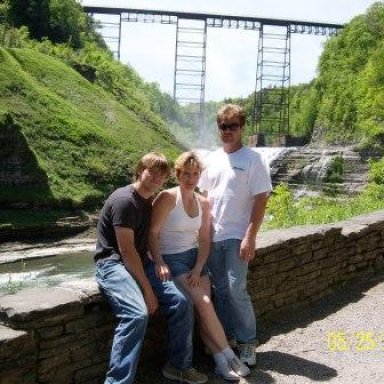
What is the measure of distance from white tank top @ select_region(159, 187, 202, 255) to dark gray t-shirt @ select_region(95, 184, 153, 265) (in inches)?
8.2

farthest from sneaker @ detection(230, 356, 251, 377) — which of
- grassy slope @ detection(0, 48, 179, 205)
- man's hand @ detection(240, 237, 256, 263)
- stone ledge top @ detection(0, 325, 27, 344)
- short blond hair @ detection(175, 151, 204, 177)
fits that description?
grassy slope @ detection(0, 48, 179, 205)

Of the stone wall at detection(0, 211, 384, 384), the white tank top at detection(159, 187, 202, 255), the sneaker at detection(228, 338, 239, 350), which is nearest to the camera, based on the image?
the stone wall at detection(0, 211, 384, 384)

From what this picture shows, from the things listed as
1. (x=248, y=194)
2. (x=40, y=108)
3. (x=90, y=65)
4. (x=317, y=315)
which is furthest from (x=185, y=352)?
(x=90, y=65)

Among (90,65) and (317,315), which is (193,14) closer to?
(90,65)

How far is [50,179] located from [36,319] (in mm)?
20757

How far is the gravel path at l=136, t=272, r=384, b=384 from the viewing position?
4211 mm

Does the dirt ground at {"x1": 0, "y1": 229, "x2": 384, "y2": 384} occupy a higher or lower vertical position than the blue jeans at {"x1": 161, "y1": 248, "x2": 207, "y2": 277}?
lower

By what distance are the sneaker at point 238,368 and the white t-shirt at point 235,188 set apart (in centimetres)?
91

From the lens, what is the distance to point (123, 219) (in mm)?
3691

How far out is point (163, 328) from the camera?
14.6ft

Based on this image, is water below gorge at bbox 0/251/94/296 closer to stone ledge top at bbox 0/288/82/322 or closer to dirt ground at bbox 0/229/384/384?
dirt ground at bbox 0/229/384/384

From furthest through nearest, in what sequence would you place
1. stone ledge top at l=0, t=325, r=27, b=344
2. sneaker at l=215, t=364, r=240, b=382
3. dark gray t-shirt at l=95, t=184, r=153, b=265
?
sneaker at l=215, t=364, r=240, b=382 < dark gray t-shirt at l=95, t=184, r=153, b=265 < stone ledge top at l=0, t=325, r=27, b=344

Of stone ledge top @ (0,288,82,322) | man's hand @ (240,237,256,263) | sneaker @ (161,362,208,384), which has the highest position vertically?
man's hand @ (240,237,256,263)
